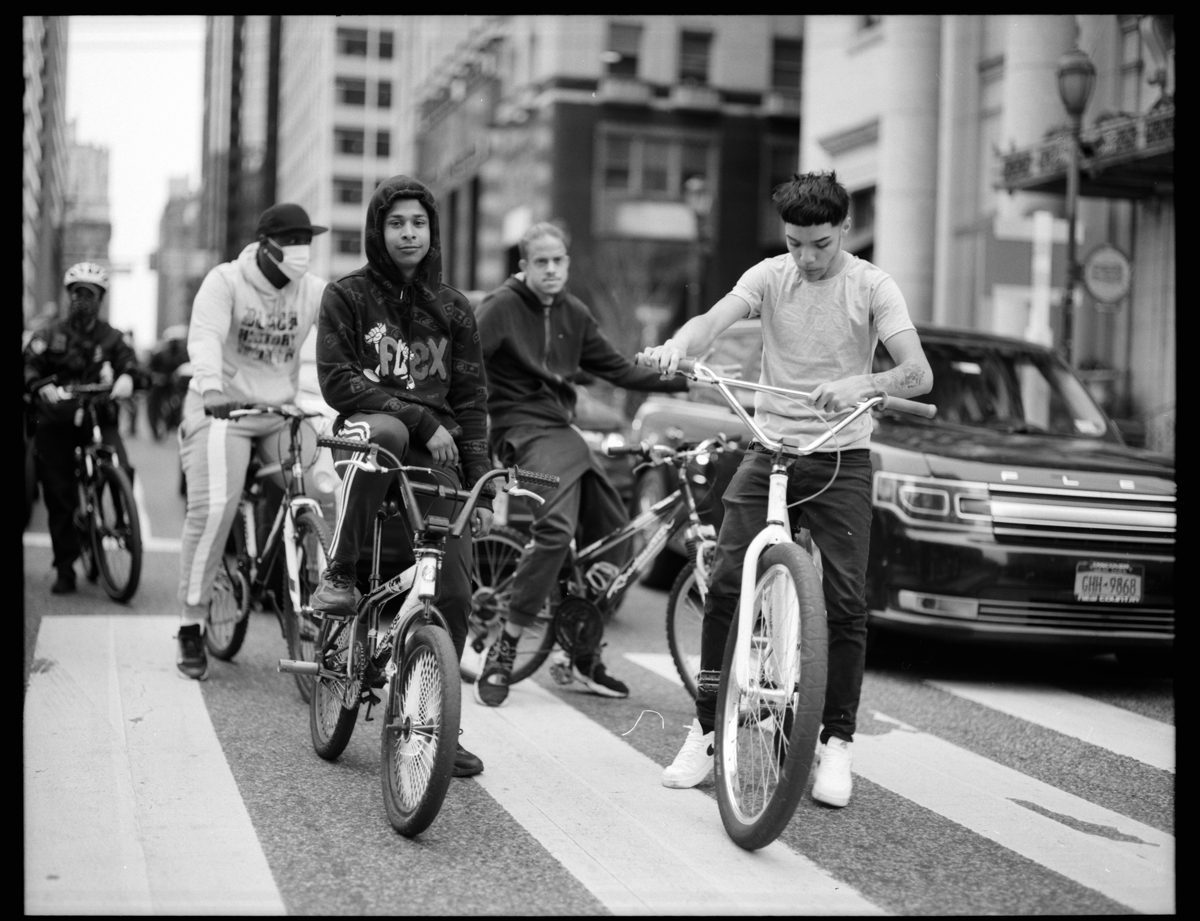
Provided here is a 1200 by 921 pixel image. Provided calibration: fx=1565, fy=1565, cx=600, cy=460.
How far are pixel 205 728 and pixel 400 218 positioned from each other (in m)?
2.17

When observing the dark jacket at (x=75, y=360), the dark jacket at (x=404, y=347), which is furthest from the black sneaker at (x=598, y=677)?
the dark jacket at (x=75, y=360)

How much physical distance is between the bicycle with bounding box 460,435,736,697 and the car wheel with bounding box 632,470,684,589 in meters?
2.92

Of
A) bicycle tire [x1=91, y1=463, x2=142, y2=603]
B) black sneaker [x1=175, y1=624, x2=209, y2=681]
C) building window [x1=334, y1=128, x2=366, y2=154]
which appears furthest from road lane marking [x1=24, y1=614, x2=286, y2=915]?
building window [x1=334, y1=128, x2=366, y2=154]

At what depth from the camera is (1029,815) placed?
5242mm

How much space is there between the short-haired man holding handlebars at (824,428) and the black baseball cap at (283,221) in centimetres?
249

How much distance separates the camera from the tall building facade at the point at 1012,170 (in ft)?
52.2

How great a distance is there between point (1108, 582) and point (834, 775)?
2714mm

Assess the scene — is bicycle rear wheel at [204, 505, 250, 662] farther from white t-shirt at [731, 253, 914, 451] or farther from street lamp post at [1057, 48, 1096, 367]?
street lamp post at [1057, 48, 1096, 367]

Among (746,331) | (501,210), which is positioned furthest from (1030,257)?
(501,210)

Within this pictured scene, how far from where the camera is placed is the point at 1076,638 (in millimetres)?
7434

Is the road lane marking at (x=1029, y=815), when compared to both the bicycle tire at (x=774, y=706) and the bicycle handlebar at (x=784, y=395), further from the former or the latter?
the bicycle handlebar at (x=784, y=395)

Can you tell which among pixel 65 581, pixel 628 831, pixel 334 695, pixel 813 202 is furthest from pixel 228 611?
pixel 813 202

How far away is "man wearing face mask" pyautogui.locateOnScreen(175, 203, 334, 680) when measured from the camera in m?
6.95
